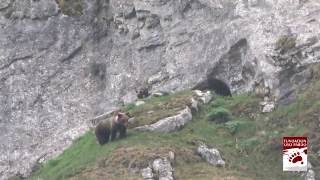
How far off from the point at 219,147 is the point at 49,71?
18.9 m

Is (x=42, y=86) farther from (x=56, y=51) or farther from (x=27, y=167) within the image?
(x=27, y=167)

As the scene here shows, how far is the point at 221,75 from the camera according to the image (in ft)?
139

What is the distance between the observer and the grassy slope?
3094cm

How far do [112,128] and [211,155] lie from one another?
556cm

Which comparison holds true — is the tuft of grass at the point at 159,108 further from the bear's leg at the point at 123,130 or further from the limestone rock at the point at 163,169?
the limestone rock at the point at 163,169

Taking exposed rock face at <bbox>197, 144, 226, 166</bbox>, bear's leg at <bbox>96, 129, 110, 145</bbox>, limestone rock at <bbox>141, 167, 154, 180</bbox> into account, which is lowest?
limestone rock at <bbox>141, 167, 154, 180</bbox>

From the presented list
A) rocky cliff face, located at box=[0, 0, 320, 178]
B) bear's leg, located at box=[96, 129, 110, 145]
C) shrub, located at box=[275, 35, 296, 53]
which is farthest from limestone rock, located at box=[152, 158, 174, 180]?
shrub, located at box=[275, 35, 296, 53]

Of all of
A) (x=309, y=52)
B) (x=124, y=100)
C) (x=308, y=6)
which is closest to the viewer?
(x=309, y=52)

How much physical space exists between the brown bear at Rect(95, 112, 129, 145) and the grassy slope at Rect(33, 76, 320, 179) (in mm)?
513

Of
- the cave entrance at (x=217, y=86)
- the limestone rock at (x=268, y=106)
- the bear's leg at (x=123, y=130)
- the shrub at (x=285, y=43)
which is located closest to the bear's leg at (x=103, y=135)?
the bear's leg at (x=123, y=130)

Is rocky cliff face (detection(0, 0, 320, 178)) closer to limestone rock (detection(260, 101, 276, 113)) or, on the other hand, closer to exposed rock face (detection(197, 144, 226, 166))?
limestone rock (detection(260, 101, 276, 113))

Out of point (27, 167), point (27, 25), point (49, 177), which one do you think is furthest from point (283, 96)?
point (27, 25)

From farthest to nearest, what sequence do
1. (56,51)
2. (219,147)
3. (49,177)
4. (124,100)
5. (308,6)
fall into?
(56,51)
(124,100)
(308,6)
(49,177)
(219,147)

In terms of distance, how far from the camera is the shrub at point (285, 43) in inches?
1553
